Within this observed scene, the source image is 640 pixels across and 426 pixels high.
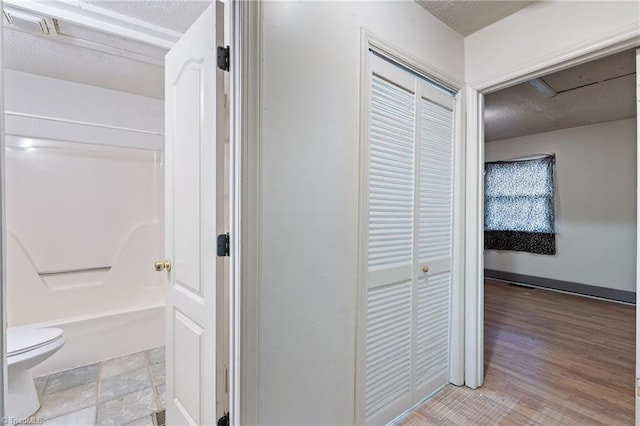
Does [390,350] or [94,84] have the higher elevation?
[94,84]

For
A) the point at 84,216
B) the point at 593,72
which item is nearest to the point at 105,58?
the point at 84,216

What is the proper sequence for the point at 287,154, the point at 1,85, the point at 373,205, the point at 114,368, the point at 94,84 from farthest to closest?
the point at 94,84, the point at 114,368, the point at 373,205, the point at 287,154, the point at 1,85

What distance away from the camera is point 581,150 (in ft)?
14.1

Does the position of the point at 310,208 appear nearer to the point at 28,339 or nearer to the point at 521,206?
the point at 28,339

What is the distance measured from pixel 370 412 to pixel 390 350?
1.04 feet

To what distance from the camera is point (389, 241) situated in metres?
1.63

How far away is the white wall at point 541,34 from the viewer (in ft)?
4.83

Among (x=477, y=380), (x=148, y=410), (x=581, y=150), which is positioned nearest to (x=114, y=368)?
(x=148, y=410)

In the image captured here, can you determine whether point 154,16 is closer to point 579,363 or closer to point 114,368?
point 114,368

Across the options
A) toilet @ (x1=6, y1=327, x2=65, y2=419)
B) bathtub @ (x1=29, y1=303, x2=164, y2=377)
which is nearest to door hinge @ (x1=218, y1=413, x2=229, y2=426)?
toilet @ (x1=6, y1=327, x2=65, y2=419)

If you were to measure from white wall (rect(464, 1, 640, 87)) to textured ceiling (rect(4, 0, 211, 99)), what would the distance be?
1700 millimetres

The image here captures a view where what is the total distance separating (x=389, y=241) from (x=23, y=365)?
214 cm

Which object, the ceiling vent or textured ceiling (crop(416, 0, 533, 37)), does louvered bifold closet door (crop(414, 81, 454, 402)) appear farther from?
the ceiling vent

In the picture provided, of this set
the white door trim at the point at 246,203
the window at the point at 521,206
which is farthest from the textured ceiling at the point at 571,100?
the white door trim at the point at 246,203
